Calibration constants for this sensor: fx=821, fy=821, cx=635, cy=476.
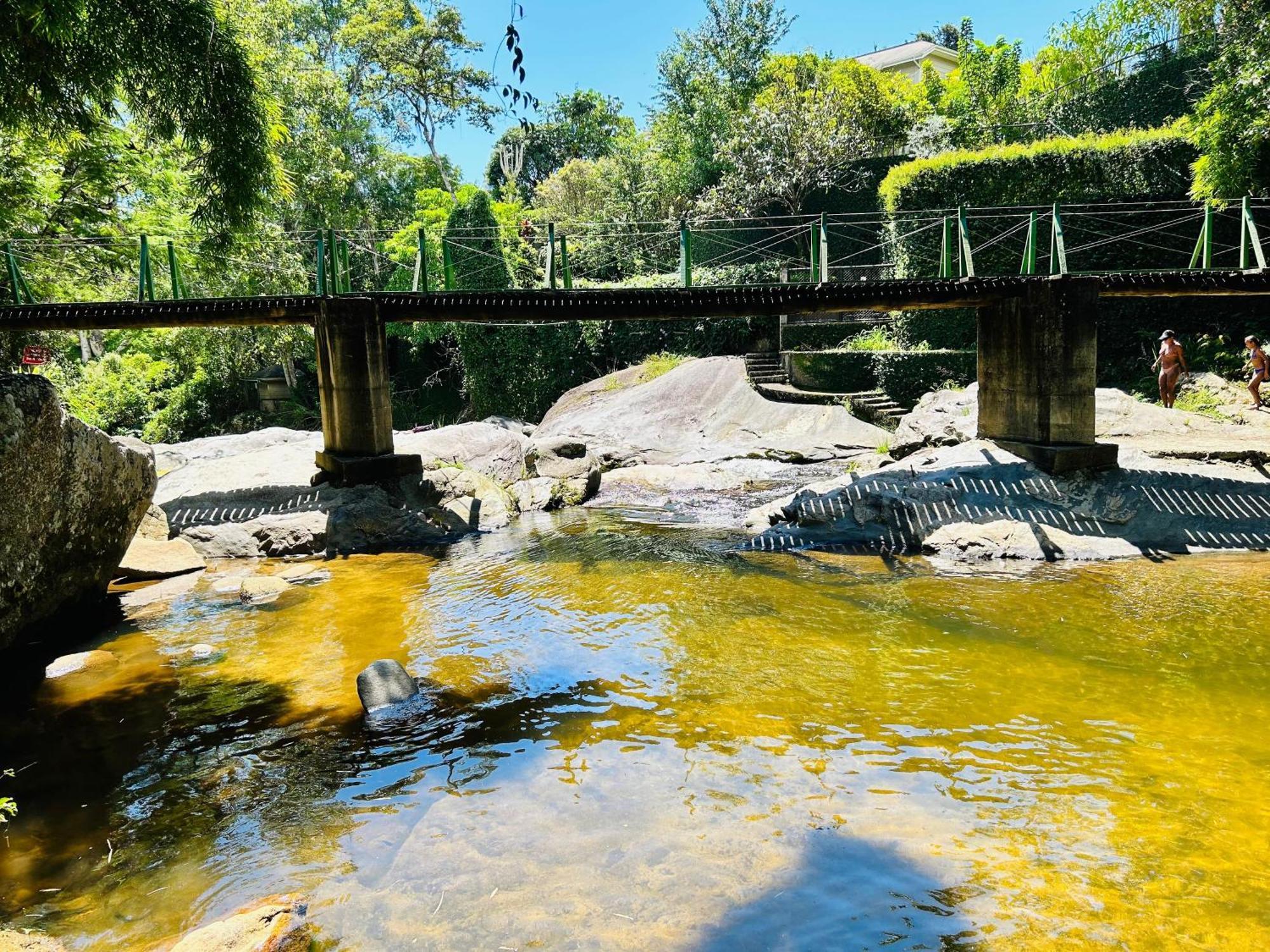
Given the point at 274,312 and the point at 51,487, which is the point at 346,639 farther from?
the point at 274,312

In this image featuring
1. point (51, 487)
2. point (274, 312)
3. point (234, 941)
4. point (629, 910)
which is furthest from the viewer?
point (274, 312)

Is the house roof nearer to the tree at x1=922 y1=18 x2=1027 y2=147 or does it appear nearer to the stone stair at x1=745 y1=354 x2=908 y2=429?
the tree at x1=922 y1=18 x2=1027 y2=147

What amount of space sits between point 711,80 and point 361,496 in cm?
2997

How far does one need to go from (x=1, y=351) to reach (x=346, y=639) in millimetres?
15576

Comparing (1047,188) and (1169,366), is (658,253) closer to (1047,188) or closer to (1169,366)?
(1047,188)

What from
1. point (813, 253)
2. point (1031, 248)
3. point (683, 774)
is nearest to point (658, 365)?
point (813, 253)

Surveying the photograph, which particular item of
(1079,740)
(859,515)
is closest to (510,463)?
(859,515)

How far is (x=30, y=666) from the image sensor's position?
8.73 meters

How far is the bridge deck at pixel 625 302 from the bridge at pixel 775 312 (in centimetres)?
3

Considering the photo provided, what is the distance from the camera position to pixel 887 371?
916 inches

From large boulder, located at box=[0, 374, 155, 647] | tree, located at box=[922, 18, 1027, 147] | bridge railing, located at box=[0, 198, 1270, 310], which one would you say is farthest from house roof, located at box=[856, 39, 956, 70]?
large boulder, located at box=[0, 374, 155, 647]

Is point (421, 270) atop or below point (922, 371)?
atop

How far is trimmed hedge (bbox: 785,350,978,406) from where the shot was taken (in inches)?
893

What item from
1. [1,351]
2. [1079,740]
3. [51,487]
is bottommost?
[1079,740]
